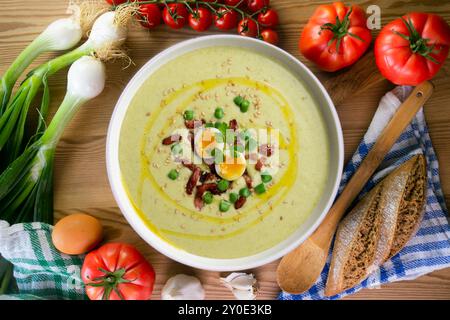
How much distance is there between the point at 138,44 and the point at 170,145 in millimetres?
529

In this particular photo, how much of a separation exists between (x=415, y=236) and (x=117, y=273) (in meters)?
1.23

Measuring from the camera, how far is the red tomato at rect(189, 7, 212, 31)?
2041mm

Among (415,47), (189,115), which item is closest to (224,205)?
(189,115)

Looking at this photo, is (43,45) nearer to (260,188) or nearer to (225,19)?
(225,19)

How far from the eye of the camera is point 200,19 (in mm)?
2055

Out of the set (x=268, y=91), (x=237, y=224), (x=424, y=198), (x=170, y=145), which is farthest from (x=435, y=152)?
(x=170, y=145)

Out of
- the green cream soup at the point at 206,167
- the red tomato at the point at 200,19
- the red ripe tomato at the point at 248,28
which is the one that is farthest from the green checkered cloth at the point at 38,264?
the red ripe tomato at the point at 248,28

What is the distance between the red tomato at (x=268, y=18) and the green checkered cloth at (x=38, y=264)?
1.24 m

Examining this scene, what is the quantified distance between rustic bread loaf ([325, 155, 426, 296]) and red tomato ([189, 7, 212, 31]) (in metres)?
1.00

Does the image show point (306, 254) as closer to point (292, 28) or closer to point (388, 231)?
point (388, 231)

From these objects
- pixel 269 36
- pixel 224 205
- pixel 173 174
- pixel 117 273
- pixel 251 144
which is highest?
pixel 269 36

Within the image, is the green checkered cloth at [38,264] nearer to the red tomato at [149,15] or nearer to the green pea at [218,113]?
the green pea at [218,113]

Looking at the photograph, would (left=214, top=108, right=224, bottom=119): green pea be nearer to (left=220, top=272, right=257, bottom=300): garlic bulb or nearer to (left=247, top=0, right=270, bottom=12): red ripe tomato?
(left=247, top=0, right=270, bottom=12): red ripe tomato

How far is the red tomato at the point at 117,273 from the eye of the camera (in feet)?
6.29
